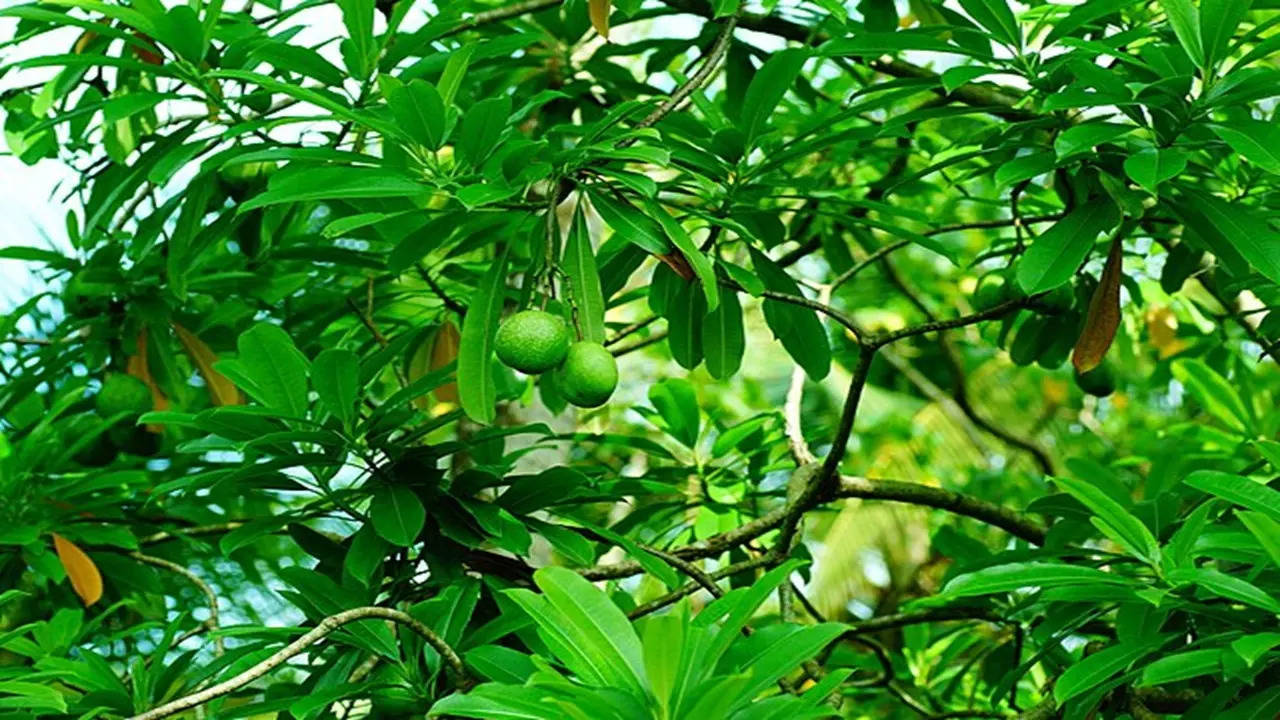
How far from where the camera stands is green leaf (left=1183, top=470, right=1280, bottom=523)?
4.33 feet

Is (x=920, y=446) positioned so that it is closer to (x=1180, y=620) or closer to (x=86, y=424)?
(x=86, y=424)

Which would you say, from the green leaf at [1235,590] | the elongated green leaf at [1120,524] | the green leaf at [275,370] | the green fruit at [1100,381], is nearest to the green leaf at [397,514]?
the green leaf at [275,370]

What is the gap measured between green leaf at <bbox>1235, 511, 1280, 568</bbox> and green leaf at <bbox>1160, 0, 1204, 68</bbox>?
50 centimetres

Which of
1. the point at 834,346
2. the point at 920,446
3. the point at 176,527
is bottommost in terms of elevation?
the point at 920,446

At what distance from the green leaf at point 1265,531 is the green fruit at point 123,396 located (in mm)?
1575

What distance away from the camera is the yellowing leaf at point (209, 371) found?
233 cm

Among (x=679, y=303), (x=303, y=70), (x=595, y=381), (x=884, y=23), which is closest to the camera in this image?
(x=595, y=381)

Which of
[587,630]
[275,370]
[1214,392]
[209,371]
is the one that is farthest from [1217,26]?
[209,371]

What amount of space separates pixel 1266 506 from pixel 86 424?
169 cm

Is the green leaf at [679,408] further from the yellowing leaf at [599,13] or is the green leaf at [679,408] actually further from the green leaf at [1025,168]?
the green leaf at [1025,168]

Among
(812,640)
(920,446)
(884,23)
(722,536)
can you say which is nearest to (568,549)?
(722,536)

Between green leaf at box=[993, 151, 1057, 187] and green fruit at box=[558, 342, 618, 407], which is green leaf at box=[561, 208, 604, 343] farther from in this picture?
green leaf at box=[993, 151, 1057, 187]

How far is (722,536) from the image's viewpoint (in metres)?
2.00

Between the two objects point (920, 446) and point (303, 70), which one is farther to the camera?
point (920, 446)
